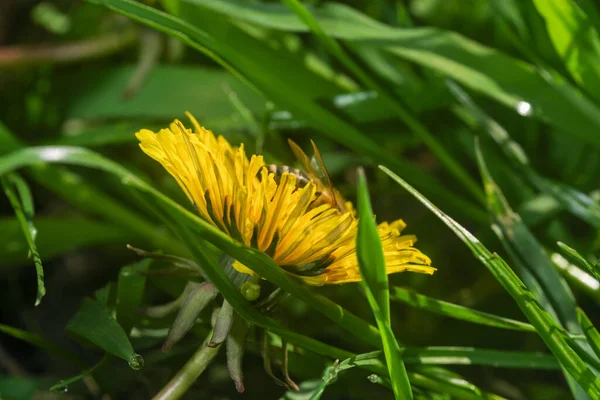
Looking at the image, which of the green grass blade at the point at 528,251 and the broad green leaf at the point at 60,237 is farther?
the broad green leaf at the point at 60,237

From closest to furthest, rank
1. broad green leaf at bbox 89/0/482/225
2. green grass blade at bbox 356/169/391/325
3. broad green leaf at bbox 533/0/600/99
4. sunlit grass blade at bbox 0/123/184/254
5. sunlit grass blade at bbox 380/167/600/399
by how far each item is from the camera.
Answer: green grass blade at bbox 356/169/391/325 < sunlit grass blade at bbox 380/167/600/399 < broad green leaf at bbox 89/0/482/225 < broad green leaf at bbox 533/0/600/99 < sunlit grass blade at bbox 0/123/184/254

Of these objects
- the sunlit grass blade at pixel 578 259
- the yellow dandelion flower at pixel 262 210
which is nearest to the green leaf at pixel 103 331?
the yellow dandelion flower at pixel 262 210

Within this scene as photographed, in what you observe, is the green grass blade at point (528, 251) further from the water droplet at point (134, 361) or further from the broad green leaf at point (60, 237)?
the broad green leaf at point (60, 237)

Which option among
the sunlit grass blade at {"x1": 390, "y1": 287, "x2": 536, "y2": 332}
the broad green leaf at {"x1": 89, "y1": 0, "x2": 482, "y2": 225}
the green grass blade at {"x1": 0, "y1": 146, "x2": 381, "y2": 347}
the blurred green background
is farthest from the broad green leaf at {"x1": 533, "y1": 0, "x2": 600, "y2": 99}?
the green grass blade at {"x1": 0, "y1": 146, "x2": 381, "y2": 347}

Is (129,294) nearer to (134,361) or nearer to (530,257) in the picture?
(134,361)

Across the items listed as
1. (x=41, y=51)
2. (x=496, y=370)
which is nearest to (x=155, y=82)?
(x=41, y=51)

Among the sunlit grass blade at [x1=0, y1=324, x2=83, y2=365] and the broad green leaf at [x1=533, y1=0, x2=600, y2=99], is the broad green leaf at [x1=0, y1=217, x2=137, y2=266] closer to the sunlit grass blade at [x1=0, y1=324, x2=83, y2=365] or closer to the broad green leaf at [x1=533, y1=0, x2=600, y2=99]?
the sunlit grass blade at [x1=0, y1=324, x2=83, y2=365]
